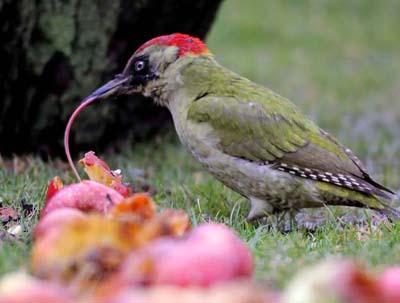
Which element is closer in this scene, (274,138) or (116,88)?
(274,138)

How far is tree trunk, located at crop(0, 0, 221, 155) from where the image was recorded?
6.98 m

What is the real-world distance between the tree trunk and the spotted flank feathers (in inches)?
95.6

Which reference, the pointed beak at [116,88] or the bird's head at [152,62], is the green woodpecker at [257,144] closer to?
the bird's head at [152,62]

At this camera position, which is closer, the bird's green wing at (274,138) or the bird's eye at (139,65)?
the bird's green wing at (274,138)

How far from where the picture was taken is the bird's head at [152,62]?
5656mm

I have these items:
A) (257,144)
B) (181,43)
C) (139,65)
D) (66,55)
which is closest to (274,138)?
(257,144)

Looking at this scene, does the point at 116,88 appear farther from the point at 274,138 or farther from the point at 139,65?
the point at 274,138

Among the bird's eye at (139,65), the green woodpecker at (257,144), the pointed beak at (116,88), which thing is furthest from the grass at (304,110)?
the bird's eye at (139,65)

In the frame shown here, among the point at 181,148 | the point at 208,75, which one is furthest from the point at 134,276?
the point at 181,148

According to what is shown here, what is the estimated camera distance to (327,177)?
17.5 feet

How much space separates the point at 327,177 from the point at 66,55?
8.80 feet

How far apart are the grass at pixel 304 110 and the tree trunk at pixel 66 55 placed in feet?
1.27

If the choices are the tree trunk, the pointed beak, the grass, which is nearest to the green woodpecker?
the pointed beak

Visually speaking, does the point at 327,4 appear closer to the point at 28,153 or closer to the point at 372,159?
the point at 372,159
